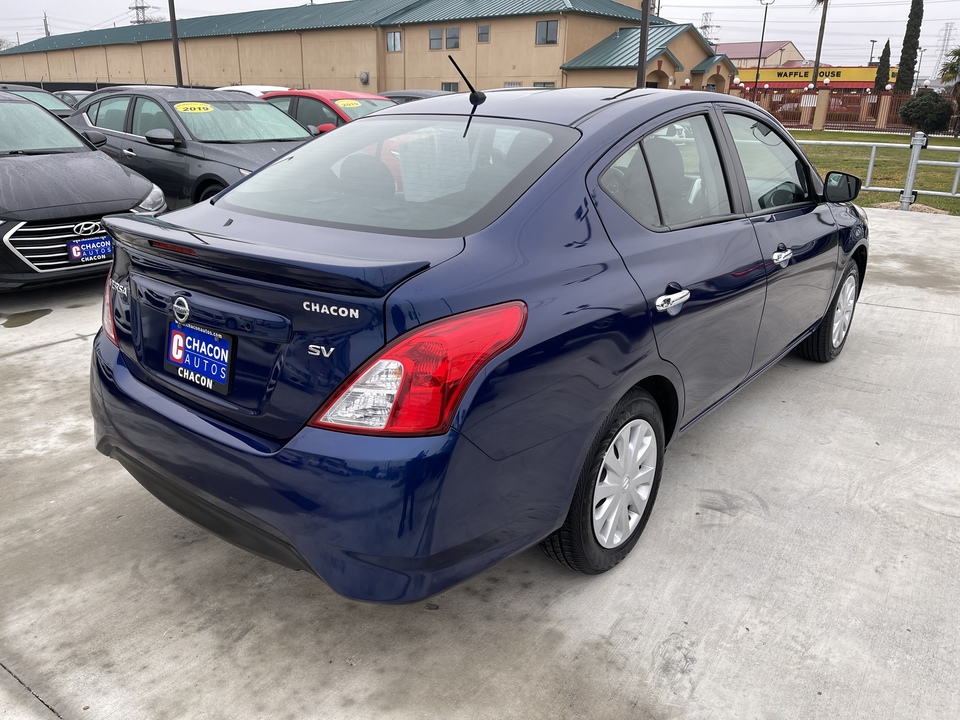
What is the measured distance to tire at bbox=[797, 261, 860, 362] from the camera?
4691mm

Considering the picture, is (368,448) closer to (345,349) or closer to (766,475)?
(345,349)

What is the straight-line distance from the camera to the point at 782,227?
11.9 feet

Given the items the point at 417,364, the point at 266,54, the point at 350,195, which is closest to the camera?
the point at 417,364

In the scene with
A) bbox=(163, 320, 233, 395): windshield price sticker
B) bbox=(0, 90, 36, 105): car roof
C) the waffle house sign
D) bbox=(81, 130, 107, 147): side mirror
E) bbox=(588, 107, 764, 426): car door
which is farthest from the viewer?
the waffle house sign

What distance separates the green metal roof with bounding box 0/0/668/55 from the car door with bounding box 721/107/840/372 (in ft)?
116

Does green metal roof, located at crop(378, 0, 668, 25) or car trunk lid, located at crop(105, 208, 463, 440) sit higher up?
green metal roof, located at crop(378, 0, 668, 25)

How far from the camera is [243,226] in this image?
2.43 meters

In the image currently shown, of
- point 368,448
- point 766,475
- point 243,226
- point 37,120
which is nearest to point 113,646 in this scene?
point 368,448

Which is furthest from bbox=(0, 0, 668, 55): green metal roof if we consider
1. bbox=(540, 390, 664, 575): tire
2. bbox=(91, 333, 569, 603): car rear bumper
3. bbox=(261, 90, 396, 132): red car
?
bbox=(91, 333, 569, 603): car rear bumper

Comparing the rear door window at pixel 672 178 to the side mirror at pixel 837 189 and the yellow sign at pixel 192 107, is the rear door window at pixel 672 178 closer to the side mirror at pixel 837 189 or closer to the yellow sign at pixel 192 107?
the side mirror at pixel 837 189

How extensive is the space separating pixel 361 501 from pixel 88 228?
4736mm

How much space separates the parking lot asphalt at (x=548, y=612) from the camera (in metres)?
2.21

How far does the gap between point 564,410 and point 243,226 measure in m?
1.15

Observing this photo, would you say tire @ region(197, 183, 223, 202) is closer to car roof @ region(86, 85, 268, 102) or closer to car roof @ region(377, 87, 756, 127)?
car roof @ region(86, 85, 268, 102)
